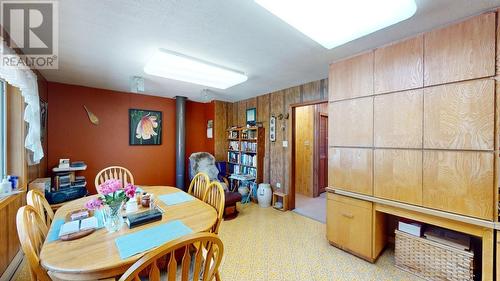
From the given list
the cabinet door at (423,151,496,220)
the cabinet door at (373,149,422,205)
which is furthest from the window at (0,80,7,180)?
the cabinet door at (423,151,496,220)

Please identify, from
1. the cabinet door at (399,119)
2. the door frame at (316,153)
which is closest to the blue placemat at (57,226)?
the cabinet door at (399,119)

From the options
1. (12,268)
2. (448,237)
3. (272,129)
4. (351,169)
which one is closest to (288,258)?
(351,169)

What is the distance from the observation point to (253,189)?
4.25 metres

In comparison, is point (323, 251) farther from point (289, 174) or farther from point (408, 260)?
point (289, 174)

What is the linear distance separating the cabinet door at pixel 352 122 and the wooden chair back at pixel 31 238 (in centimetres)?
262

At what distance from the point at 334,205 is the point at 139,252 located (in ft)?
6.92

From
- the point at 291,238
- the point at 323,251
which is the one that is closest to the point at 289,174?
the point at 291,238

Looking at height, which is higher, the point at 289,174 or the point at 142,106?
the point at 142,106

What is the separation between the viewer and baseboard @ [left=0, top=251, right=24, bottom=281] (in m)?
1.85

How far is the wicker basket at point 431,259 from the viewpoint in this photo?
171cm

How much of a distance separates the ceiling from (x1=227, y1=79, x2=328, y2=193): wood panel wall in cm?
43

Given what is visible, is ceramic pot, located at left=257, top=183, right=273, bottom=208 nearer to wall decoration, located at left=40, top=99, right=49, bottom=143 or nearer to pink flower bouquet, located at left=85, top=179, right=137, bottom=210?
pink flower bouquet, located at left=85, top=179, right=137, bottom=210

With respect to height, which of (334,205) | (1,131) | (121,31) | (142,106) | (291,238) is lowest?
(291,238)

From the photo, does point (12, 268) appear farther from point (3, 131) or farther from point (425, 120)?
point (425, 120)
